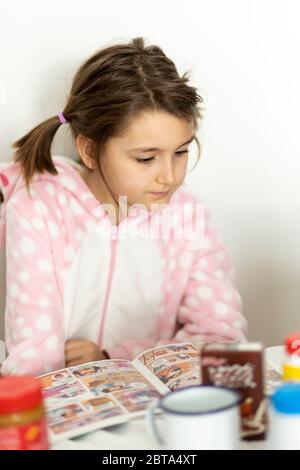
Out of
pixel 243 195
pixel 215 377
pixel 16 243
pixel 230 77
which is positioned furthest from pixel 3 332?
pixel 215 377

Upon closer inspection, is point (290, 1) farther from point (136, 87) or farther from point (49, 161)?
point (49, 161)

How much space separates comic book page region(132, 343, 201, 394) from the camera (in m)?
1.12

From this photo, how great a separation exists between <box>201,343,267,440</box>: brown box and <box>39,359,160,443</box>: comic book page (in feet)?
0.53

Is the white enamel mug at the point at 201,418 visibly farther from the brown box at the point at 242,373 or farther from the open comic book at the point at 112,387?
the open comic book at the point at 112,387

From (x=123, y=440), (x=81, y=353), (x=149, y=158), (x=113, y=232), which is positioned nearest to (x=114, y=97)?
(x=149, y=158)

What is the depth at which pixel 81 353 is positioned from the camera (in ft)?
4.67

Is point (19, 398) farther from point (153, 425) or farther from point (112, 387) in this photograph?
point (112, 387)

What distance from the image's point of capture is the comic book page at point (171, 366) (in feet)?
3.66

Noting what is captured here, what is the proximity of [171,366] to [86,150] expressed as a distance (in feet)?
1.52

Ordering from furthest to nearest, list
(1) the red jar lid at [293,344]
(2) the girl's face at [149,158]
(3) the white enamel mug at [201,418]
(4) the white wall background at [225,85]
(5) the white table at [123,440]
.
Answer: (4) the white wall background at [225,85]
(2) the girl's face at [149,158]
(1) the red jar lid at [293,344]
(5) the white table at [123,440]
(3) the white enamel mug at [201,418]

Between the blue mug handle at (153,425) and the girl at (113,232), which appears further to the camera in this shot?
the girl at (113,232)

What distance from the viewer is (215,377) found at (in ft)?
2.88

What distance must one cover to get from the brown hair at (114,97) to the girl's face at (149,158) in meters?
0.02

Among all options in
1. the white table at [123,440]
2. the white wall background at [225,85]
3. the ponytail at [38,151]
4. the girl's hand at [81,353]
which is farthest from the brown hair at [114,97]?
the white table at [123,440]
